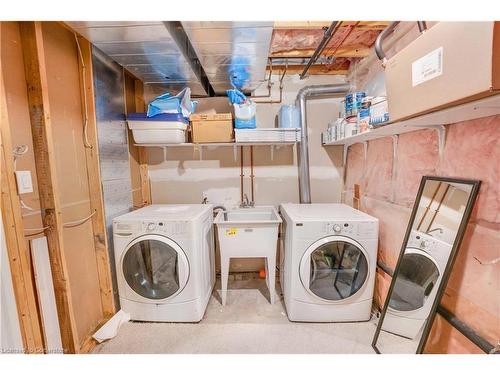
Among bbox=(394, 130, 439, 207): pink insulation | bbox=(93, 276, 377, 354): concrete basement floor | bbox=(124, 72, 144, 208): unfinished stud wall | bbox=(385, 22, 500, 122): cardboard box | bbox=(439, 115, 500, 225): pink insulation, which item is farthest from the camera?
bbox=(124, 72, 144, 208): unfinished stud wall

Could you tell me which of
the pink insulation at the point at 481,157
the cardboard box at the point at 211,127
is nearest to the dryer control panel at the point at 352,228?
the pink insulation at the point at 481,157

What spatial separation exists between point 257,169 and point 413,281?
1752mm

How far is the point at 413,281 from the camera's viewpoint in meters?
1.48

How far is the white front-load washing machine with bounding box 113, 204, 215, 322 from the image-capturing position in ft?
6.05

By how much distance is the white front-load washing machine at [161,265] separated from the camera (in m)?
1.84

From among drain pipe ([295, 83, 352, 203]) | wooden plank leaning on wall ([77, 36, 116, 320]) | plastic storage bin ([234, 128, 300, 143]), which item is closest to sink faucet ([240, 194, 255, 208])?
drain pipe ([295, 83, 352, 203])

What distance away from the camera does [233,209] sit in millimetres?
2650

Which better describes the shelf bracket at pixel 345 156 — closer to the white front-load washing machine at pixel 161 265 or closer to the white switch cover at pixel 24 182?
the white front-load washing machine at pixel 161 265

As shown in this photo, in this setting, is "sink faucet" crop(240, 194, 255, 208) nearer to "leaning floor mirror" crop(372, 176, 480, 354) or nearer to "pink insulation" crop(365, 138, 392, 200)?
"pink insulation" crop(365, 138, 392, 200)

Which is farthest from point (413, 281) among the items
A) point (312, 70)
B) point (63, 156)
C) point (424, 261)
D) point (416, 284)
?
point (63, 156)

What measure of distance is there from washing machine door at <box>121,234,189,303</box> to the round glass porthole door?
156 centimetres

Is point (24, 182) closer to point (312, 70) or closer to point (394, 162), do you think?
point (394, 162)

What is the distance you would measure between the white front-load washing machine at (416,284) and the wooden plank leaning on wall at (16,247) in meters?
2.22
